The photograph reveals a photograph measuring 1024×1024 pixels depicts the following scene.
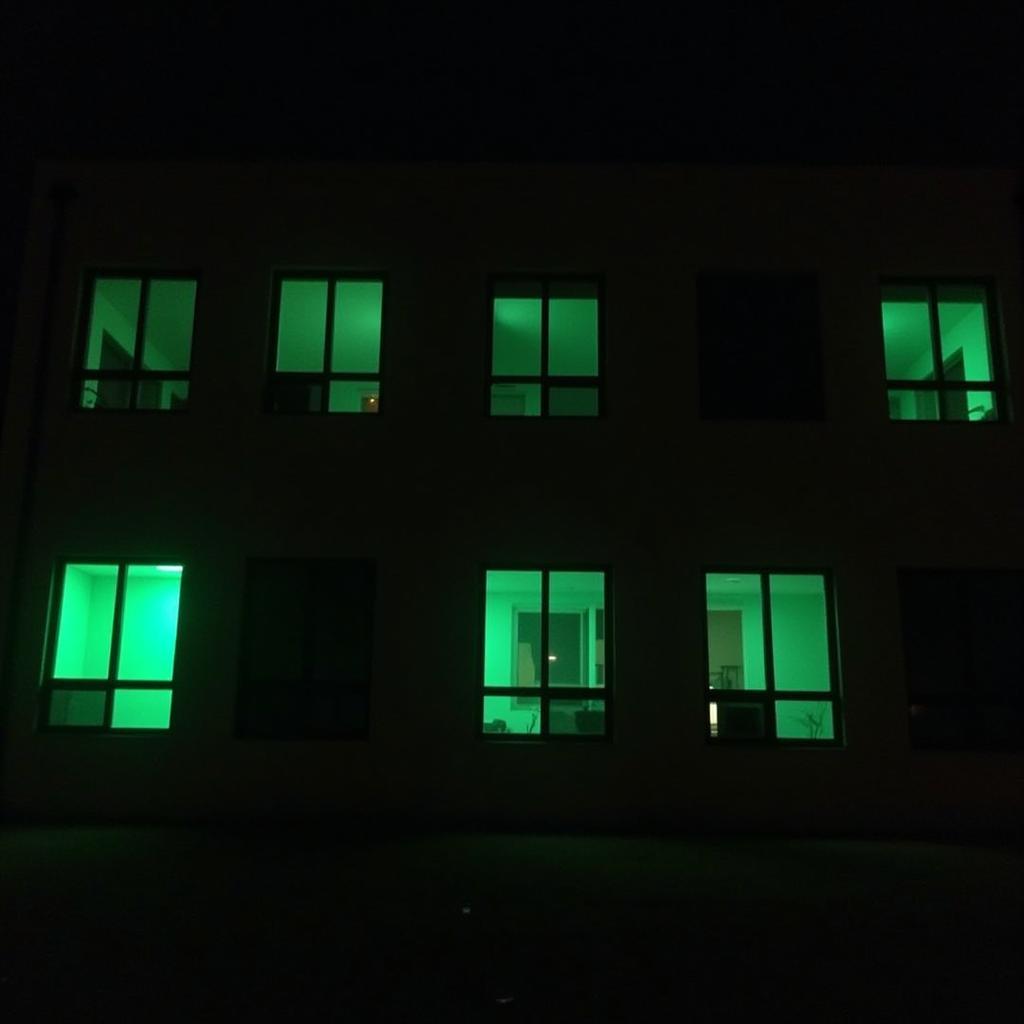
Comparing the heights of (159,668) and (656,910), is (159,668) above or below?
above

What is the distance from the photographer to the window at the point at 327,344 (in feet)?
33.2

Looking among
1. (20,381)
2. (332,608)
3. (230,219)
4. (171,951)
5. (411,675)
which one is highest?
(230,219)

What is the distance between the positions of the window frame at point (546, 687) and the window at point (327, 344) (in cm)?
252

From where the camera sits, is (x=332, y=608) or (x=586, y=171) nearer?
(x=332, y=608)

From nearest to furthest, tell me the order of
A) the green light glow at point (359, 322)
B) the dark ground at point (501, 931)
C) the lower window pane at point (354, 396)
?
the dark ground at point (501, 931), the lower window pane at point (354, 396), the green light glow at point (359, 322)

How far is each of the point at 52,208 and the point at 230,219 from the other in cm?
207

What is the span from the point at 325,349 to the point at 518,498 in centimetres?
277

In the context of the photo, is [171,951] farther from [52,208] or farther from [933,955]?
[52,208]

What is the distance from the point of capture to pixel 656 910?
583cm

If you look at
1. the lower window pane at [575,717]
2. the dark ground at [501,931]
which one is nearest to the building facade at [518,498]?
the lower window pane at [575,717]

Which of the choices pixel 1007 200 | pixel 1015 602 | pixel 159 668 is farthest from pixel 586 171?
pixel 159 668

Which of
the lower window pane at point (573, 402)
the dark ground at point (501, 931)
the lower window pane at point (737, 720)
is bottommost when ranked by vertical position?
the dark ground at point (501, 931)

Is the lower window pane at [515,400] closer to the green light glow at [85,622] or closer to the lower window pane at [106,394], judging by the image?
the lower window pane at [106,394]

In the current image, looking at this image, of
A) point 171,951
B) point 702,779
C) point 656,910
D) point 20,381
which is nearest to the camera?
point 171,951
